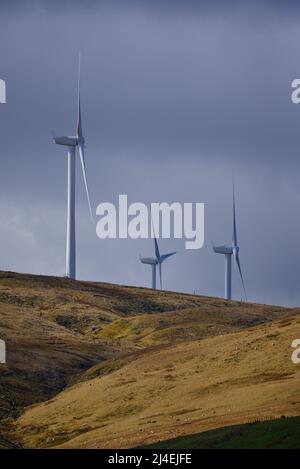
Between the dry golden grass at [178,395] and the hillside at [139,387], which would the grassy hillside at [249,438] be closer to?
the dry golden grass at [178,395]

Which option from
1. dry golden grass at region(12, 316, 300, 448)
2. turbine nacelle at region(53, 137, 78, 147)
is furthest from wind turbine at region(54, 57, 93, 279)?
dry golden grass at region(12, 316, 300, 448)

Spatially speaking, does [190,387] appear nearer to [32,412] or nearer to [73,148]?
[32,412]

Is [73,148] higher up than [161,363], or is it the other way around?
[73,148]

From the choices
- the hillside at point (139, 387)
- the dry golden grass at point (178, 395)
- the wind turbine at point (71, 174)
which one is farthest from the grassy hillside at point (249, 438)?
the wind turbine at point (71, 174)

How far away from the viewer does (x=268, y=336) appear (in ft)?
379

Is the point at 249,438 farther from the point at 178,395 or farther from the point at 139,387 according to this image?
the point at 139,387

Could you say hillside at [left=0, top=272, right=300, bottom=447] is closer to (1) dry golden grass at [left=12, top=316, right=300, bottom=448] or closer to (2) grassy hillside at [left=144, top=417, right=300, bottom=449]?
(1) dry golden grass at [left=12, top=316, right=300, bottom=448]

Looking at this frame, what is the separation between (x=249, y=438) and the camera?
73.3m

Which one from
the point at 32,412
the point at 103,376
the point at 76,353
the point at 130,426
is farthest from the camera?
the point at 76,353

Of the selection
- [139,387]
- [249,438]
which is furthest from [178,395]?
[249,438]

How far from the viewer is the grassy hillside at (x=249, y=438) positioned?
70.9m

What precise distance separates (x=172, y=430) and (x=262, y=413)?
5008mm

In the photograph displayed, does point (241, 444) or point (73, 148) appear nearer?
point (241, 444)
